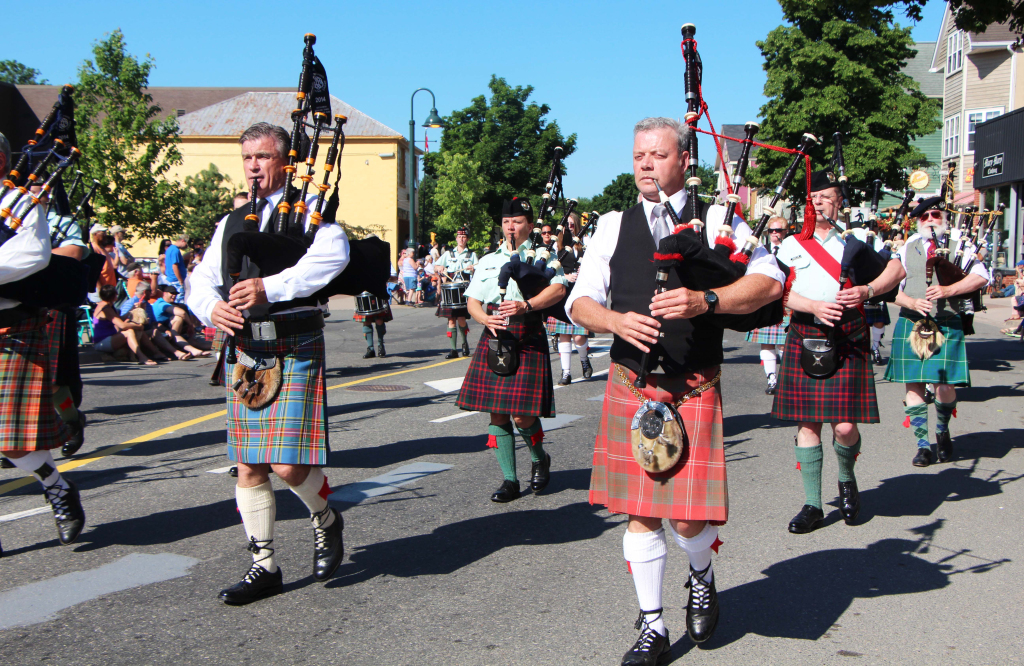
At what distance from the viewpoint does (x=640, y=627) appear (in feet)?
10.6

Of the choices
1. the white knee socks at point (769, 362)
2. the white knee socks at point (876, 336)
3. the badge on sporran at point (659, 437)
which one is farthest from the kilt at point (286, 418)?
the white knee socks at point (876, 336)

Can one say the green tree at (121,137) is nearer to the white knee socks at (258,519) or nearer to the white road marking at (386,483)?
the white road marking at (386,483)

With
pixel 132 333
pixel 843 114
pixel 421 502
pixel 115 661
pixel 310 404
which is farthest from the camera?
pixel 843 114

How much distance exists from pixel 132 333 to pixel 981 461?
34.7ft

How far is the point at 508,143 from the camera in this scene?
166 ft

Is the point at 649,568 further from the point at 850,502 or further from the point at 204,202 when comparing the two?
the point at 204,202

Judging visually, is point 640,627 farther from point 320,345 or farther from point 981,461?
point 981,461

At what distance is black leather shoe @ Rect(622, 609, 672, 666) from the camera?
308cm

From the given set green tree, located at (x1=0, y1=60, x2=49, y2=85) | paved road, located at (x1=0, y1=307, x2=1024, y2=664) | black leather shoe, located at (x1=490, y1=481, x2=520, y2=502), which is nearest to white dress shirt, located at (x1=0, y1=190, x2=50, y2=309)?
paved road, located at (x1=0, y1=307, x2=1024, y2=664)

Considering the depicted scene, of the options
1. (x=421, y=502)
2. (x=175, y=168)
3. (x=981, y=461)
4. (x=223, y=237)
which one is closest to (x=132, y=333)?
(x=421, y=502)

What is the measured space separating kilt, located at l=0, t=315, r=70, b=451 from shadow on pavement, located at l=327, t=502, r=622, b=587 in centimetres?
166

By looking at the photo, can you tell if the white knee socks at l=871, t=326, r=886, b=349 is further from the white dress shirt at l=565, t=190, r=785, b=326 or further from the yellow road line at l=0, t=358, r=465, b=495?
the white dress shirt at l=565, t=190, r=785, b=326

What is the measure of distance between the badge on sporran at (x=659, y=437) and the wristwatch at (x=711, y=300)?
38cm

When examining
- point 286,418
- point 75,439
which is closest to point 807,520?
point 286,418
